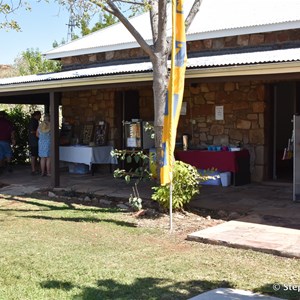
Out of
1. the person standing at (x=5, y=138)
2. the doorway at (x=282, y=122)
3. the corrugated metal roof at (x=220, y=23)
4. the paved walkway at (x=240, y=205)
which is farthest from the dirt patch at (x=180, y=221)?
the person standing at (x=5, y=138)

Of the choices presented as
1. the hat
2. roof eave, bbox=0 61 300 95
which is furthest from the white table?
roof eave, bbox=0 61 300 95

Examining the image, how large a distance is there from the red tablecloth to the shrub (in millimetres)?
2790

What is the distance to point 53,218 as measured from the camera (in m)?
8.03

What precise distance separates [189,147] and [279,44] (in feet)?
10.1

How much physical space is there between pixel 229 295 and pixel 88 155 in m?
8.85

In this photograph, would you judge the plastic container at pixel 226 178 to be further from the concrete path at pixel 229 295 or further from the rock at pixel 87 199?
the concrete path at pixel 229 295

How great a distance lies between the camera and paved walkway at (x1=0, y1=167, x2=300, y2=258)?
6.17 m

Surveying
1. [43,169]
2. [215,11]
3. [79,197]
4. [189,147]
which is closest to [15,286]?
[79,197]

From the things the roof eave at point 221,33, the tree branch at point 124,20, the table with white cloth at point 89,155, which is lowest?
the table with white cloth at point 89,155

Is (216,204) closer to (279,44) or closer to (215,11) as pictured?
(279,44)

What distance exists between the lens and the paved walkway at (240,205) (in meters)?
6.17

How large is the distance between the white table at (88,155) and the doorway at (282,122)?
4126mm

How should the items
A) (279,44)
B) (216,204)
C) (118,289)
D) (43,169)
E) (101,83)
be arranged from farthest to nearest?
1. (43,169)
2. (279,44)
3. (101,83)
4. (216,204)
5. (118,289)

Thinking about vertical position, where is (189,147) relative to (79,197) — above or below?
above
